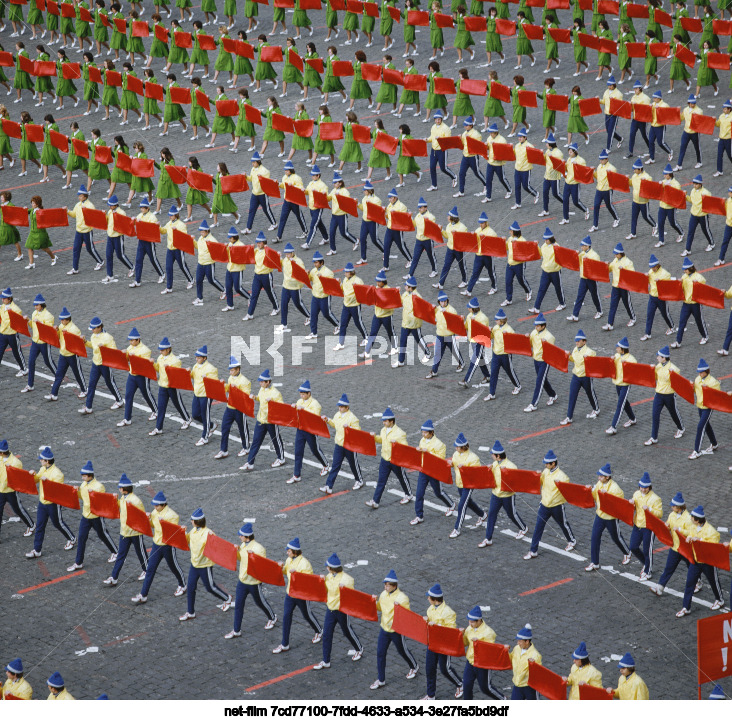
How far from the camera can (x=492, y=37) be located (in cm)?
4316

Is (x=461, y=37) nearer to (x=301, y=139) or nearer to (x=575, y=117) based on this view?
(x=575, y=117)

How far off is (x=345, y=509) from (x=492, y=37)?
2272 cm

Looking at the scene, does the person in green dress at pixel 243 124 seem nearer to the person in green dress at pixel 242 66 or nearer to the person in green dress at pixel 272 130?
the person in green dress at pixel 272 130

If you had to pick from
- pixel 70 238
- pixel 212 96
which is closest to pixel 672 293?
pixel 70 238

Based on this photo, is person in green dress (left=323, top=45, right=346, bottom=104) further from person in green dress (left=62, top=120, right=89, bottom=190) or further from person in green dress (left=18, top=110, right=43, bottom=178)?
person in green dress (left=18, top=110, right=43, bottom=178)

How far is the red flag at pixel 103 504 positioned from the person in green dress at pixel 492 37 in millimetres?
24847

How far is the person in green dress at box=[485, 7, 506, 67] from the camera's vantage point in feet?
141

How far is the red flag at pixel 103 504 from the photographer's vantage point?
2302 centimetres

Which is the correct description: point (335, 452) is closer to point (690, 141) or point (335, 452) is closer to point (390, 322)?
point (390, 322)

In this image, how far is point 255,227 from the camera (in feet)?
120

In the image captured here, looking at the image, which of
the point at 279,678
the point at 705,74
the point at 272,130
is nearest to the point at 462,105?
the point at 272,130

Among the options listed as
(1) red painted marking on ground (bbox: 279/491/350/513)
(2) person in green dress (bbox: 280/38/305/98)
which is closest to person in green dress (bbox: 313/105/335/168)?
(2) person in green dress (bbox: 280/38/305/98)

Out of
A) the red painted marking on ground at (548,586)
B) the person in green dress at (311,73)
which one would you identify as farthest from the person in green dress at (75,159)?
the red painted marking on ground at (548,586)

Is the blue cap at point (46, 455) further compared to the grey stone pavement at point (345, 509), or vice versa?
the blue cap at point (46, 455)
